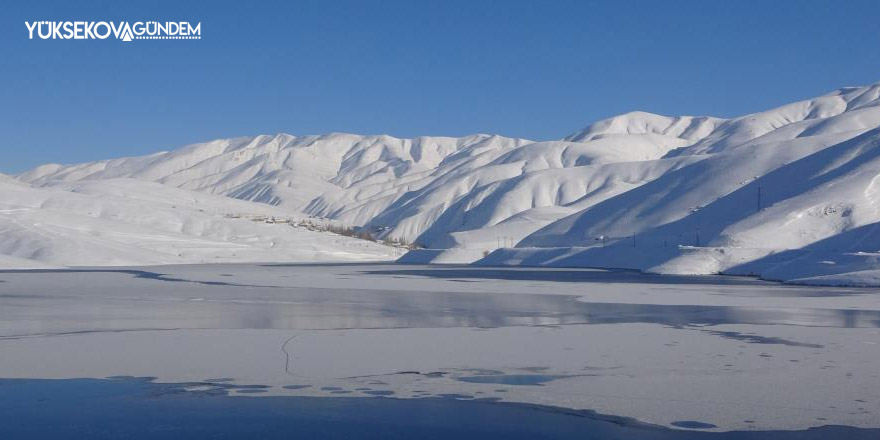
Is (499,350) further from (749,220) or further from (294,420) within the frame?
(749,220)

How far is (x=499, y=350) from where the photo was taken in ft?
64.1

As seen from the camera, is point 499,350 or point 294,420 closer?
point 294,420

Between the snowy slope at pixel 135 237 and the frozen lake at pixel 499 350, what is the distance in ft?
147

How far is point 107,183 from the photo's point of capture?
155125 mm

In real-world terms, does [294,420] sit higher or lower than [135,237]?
lower

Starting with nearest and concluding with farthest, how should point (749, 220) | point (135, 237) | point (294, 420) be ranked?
point (294, 420) → point (749, 220) → point (135, 237)

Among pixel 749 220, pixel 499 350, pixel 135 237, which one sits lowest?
pixel 499 350

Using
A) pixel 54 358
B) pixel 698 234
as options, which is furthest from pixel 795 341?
pixel 698 234

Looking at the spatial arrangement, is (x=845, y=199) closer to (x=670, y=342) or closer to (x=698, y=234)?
(x=698, y=234)

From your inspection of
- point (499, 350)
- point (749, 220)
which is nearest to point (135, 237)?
point (749, 220)

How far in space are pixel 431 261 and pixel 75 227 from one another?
1354 inches

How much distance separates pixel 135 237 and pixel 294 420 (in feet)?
284

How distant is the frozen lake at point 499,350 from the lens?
14445 millimetres

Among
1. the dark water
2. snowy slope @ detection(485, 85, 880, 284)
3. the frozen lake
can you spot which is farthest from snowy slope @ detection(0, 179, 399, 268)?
the dark water
